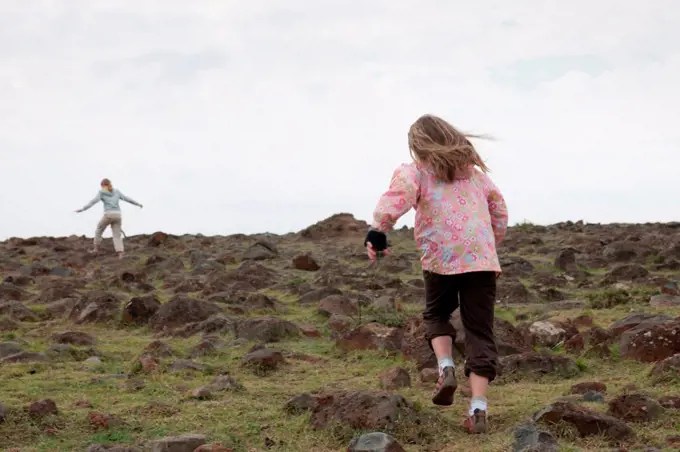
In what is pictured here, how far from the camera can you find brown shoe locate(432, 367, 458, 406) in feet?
18.4

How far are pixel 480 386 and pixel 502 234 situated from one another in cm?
101

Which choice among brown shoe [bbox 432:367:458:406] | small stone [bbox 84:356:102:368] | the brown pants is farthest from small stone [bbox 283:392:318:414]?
small stone [bbox 84:356:102:368]

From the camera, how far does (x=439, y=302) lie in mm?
5777

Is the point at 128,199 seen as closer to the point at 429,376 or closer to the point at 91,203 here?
the point at 91,203

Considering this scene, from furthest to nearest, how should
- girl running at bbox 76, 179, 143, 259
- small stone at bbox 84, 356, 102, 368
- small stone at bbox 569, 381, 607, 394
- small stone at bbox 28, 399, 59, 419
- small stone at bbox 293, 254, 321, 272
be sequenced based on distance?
girl running at bbox 76, 179, 143, 259
small stone at bbox 293, 254, 321, 272
small stone at bbox 84, 356, 102, 368
small stone at bbox 569, 381, 607, 394
small stone at bbox 28, 399, 59, 419

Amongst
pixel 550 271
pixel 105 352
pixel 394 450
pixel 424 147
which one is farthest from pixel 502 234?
pixel 550 271

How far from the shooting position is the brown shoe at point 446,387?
5.60m

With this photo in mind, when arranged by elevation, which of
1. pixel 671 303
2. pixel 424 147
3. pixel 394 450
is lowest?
pixel 394 450

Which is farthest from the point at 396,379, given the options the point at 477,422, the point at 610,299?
the point at 610,299

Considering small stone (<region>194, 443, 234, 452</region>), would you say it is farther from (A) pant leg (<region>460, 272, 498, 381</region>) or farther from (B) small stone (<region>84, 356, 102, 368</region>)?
(B) small stone (<region>84, 356, 102, 368</region>)

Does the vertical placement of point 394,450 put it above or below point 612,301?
below

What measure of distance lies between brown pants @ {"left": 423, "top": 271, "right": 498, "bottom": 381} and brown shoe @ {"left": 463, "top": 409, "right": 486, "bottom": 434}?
0.84ft

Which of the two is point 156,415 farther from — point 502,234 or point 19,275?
point 19,275

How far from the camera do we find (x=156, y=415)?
20.0 ft
